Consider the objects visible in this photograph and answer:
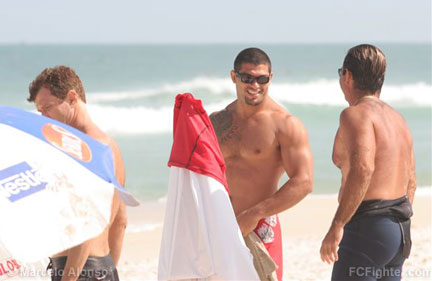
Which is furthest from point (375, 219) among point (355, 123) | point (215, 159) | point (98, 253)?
point (98, 253)

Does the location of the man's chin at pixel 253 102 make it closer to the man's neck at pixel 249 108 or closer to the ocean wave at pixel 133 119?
the man's neck at pixel 249 108

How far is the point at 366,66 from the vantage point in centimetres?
394

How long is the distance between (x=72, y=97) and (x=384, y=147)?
5.10 ft

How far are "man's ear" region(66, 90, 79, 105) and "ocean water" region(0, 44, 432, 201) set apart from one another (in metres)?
8.94

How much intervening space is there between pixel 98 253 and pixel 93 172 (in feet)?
3.91

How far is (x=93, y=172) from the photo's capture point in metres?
2.54

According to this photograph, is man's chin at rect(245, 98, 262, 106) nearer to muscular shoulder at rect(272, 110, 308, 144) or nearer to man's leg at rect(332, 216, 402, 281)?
muscular shoulder at rect(272, 110, 308, 144)

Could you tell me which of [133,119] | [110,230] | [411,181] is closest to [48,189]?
[110,230]

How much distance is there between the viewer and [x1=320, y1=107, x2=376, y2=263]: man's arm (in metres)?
3.78

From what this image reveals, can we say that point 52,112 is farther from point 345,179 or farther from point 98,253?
point 345,179

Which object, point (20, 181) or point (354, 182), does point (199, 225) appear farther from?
point (20, 181)

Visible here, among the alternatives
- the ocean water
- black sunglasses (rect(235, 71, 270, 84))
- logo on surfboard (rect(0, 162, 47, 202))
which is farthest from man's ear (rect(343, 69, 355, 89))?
the ocean water

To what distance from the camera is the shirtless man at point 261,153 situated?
13.3 ft

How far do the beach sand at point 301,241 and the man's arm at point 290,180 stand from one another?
3.60 metres
